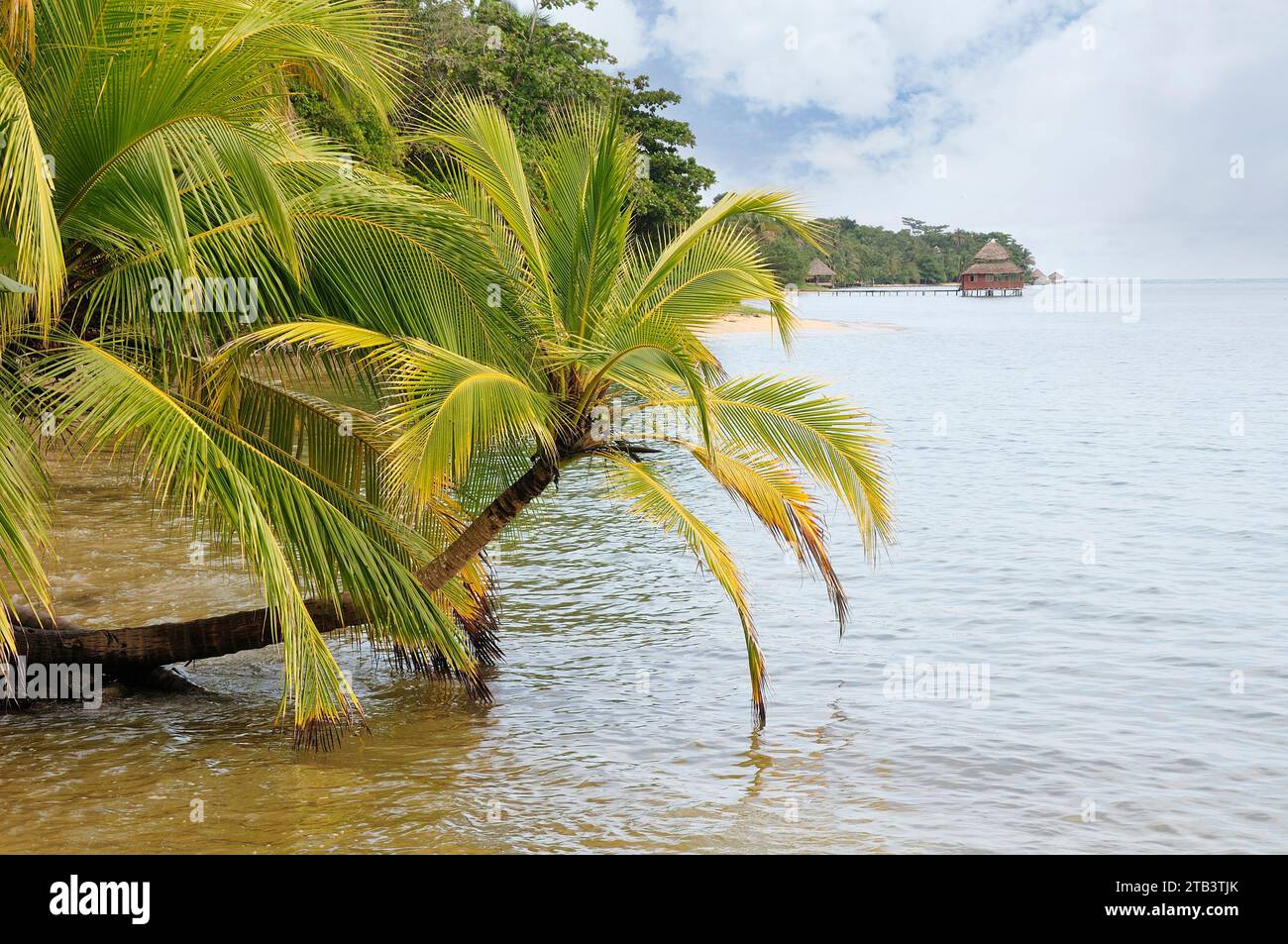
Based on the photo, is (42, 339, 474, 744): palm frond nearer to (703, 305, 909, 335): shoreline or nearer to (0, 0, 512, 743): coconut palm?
(0, 0, 512, 743): coconut palm

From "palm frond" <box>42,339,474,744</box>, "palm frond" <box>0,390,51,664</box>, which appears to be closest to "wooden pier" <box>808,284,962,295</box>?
"palm frond" <box>42,339,474,744</box>

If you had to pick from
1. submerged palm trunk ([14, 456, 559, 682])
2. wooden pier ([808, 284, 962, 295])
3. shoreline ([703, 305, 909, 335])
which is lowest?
submerged palm trunk ([14, 456, 559, 682])

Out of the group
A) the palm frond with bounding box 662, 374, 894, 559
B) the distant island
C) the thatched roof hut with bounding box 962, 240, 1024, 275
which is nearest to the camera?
the palm frond with bounding box 662, 374, 894, 559

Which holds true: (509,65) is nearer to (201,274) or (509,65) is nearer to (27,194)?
(201,274)

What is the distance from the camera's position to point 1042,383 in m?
41.7

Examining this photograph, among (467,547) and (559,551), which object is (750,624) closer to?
(467,547)

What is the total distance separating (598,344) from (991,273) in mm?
123183

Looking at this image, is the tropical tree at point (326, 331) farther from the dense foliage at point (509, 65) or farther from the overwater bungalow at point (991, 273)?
the overwater bungalow at point (991, 273)

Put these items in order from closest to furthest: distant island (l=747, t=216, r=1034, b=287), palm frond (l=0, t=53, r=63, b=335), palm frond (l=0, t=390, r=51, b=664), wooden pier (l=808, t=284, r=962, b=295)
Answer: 1. palm frond (l=0, t=53, r=63, b=335)
2. palm frond (l=0, t=390, r=51, b=664)
3. distant island (l=747, t=216, r=1034, b=287)
4. wooden pier (l=808, t=284, r=962, b=295)

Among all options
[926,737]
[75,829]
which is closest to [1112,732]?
[926,737]

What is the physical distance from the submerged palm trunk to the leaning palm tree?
0.8 inches

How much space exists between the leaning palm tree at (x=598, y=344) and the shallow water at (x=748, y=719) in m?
1.12

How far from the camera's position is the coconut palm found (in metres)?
5.12
